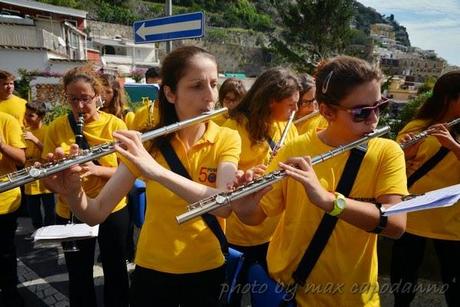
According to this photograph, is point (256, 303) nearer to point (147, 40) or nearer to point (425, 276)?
point (425, 276)

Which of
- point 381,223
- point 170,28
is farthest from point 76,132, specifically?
point 170,28

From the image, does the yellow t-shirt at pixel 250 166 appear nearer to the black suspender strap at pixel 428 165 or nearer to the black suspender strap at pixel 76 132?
the black suspender strap at pixel 428 165

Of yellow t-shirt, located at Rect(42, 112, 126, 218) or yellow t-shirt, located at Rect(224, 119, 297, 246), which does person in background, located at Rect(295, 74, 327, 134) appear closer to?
yellow t-shirt, located at Rect(224, 119, 297, 246)

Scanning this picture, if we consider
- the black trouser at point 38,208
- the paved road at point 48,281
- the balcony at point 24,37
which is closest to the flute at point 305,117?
the paved road at point 48,281

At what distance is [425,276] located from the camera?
3.57m

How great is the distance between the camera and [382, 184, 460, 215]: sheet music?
1.34m

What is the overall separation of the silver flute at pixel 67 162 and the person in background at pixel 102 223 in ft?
2.83

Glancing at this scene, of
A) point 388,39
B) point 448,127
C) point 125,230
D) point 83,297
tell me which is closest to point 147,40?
point 125,230

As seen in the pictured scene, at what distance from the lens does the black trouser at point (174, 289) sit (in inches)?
75.2

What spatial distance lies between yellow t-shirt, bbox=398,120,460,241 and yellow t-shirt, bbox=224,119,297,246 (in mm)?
914

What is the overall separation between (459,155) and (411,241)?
0.70m

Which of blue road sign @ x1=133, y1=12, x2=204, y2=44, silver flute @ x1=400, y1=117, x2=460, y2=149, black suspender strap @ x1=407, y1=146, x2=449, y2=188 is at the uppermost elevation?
blue road sign @ x1=133, y1=12, x2=204, y2=44

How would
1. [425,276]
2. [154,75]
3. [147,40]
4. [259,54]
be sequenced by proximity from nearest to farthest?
[425,276], [147,40], [154,75], [259,54]

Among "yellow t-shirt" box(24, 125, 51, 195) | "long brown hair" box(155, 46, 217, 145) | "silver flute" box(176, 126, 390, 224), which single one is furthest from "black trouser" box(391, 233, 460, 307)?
"yellow t-shirt" box(24, 125, 51, 195)
